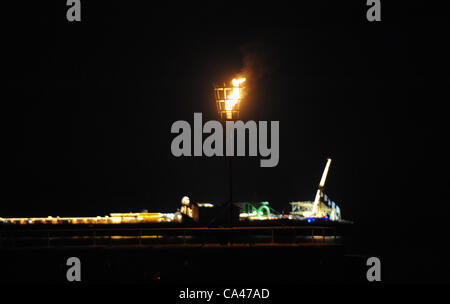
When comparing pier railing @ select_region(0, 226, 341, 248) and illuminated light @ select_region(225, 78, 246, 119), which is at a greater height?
illuminated light @ select_region(225, 78, 246, 119)

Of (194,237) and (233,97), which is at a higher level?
(233,97)

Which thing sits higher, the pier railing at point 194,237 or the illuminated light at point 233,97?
the illuminated light at point 233,97

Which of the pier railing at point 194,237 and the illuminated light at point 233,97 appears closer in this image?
the illuminated light at point 233,97

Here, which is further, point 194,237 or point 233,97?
point 194,237

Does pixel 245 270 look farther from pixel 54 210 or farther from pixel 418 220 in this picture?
pixel 418 220

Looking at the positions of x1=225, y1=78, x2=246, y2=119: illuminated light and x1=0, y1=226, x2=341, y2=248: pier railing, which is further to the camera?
x1=0, y1=226, x2=341, y2=248: pier railing

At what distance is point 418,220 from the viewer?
9075 cm

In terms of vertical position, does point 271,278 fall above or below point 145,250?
below
